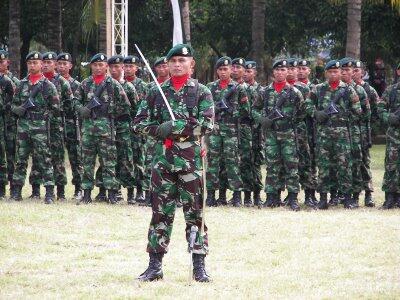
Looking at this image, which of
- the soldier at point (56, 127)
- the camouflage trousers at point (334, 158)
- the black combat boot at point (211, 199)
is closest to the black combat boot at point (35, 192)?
the soldier at point (56, 127)

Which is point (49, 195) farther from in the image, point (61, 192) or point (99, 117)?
point (99, 117)

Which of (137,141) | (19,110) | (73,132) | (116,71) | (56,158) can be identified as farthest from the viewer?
(73,132)

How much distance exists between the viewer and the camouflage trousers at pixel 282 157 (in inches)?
644

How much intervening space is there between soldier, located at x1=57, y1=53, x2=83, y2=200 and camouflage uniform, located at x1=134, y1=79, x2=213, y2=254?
23.7ft

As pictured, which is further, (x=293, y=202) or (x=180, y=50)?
(x=293, y=202)

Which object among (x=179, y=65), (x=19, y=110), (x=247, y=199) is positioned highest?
(x=179, y=65)

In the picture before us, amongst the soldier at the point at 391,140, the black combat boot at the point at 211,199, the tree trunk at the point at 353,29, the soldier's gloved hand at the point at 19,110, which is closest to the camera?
the soldier's gloved hand at the point at 19,110

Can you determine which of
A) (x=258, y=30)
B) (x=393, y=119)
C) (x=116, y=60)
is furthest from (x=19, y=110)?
(x=258, y=30)

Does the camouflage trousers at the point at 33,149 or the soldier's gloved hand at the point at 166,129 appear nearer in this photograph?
the soldier's gloved hand at the point at 166,129

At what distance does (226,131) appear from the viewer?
1695cm

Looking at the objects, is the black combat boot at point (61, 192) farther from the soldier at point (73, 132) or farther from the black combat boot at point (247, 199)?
the black combat boot at point (247, 199)

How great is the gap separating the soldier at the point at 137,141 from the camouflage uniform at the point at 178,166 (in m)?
7.13

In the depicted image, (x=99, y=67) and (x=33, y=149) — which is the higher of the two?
(x=99, y=67)

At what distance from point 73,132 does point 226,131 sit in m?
2.59
